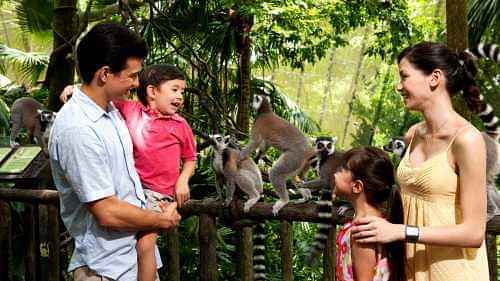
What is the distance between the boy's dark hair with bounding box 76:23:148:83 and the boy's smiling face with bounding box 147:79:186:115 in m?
0.66

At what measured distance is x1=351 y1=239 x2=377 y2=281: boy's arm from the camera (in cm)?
162

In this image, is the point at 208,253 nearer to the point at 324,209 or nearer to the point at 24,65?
the point at 324,209

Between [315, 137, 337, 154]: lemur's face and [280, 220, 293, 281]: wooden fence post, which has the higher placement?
[315, 137, 337, 154]: lemur's face

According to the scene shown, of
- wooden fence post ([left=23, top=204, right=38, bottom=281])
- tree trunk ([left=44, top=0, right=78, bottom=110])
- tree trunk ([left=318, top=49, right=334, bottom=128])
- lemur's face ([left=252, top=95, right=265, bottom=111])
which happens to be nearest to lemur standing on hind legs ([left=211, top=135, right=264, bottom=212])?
lemur's face ([left=252, top=95, right=265, bottom=111])

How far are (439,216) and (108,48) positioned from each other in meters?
0.94

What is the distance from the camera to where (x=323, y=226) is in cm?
248

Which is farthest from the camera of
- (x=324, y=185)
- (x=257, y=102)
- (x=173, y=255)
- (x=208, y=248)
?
(x=257, y=102)

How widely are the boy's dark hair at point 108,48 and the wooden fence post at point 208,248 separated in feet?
4.21

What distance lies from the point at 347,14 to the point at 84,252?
4839 mm

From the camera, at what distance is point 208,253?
2.80 metres

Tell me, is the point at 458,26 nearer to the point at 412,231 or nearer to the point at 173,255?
the point at 173,255

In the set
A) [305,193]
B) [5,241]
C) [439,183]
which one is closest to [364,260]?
[439,183]

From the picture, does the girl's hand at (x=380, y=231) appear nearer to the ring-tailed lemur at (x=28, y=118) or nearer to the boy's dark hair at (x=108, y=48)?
the boy's dark hair at (x=108, y=48)

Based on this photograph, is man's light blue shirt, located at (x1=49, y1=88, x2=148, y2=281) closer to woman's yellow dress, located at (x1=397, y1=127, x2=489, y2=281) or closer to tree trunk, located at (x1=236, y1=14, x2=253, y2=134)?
woman's yellow dress, located at (x1=397, y1=127, x2=489, y2=281)
